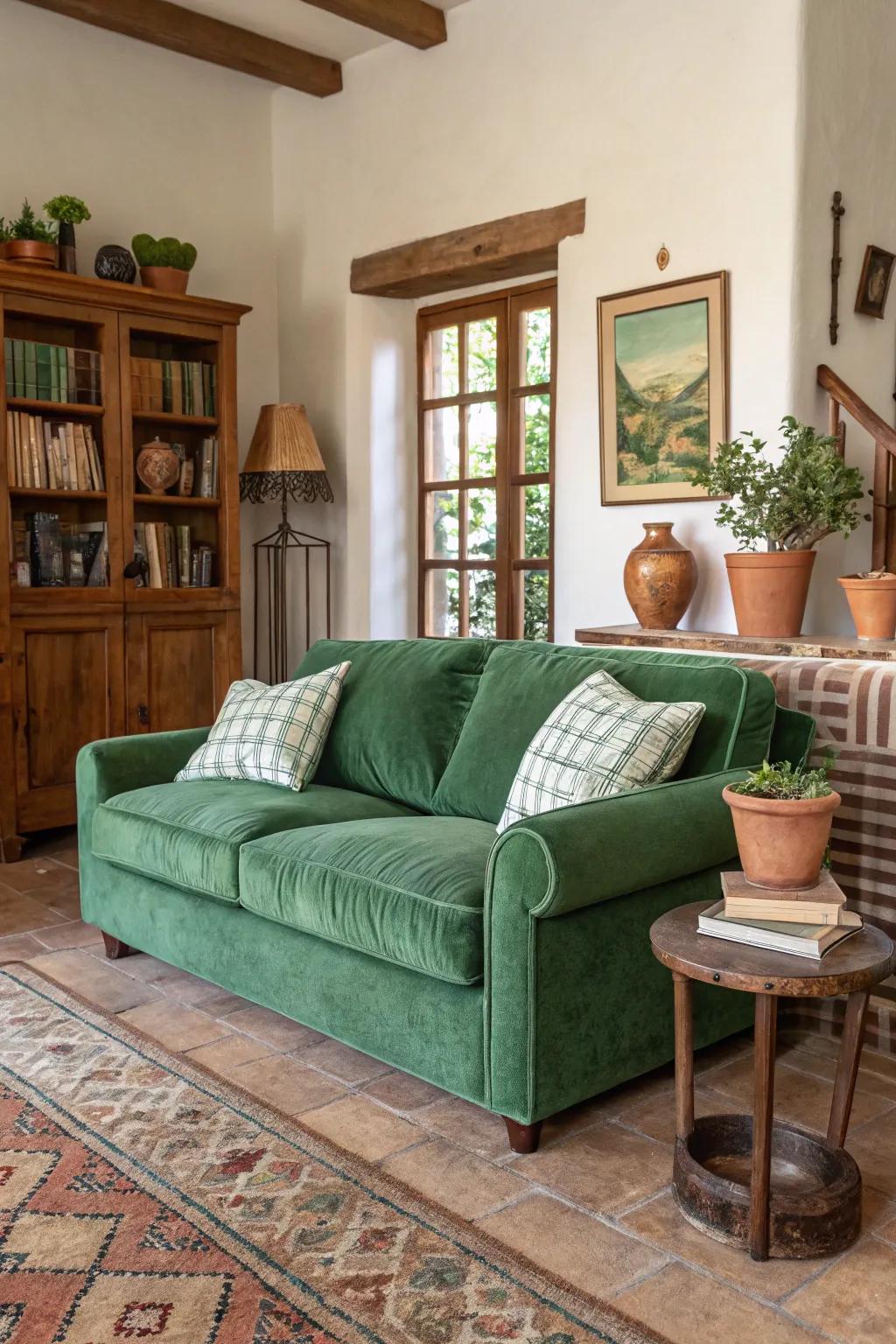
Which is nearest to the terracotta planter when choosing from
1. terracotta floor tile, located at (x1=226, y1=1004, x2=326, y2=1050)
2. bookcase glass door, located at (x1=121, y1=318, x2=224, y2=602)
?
terracotta floor tile, located at (x1=226, y1=1004, x2=326, y2=1050)

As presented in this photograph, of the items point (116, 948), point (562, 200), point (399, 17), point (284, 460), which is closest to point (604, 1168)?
point (116, 948)

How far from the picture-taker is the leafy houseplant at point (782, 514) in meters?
3.44

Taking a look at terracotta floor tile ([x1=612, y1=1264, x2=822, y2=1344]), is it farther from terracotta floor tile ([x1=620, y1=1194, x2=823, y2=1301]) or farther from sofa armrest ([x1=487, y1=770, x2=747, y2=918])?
sofa armrest ([x1=487, y1=770, x2=747, y2=918])

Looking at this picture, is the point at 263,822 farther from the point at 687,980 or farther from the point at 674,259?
the point at 674,259

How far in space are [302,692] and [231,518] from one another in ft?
6.11

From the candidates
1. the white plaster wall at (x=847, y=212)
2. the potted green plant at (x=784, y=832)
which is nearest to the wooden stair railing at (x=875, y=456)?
the white plaster wall at (x=847, y=212)

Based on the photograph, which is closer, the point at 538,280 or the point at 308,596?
the point at 538,280

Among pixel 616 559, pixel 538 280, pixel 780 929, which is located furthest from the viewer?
pixel 538 280

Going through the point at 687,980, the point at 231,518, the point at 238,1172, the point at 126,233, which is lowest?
the point at 238,1172

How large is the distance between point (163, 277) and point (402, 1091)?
138 inches

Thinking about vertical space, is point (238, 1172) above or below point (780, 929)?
below

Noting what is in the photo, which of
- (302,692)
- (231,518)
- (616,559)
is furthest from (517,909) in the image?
(231,518)

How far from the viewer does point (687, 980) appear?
1982mm

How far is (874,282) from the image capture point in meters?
3.95
